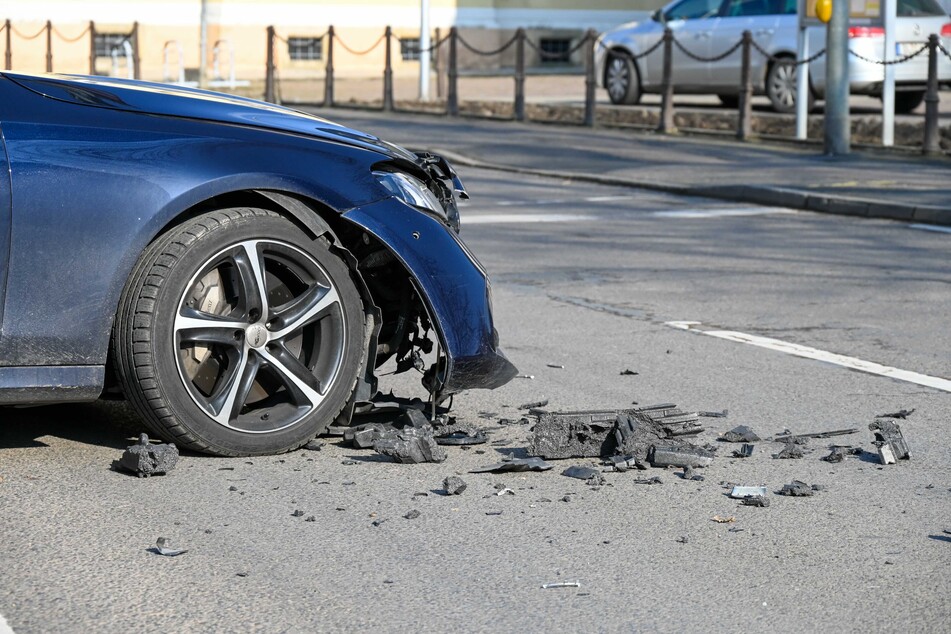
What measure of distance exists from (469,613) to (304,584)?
446 millimetres

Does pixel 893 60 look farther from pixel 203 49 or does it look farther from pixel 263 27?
pixel 263 27

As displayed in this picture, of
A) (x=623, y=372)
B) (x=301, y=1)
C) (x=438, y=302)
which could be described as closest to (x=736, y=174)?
(x=623, y=372)

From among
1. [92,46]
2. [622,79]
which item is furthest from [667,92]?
[92,46]

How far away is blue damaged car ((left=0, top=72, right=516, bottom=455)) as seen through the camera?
177 inches

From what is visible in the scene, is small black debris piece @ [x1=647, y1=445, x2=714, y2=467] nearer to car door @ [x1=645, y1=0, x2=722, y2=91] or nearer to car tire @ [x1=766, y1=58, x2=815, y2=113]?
car tire @ [x1=766, y1=58, x2=815, y2=113]

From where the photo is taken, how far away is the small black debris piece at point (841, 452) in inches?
195

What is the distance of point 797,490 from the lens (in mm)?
4512

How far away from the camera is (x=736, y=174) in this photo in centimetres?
1543

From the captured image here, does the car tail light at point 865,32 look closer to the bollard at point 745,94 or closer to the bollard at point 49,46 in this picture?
the bollard at point 745,94

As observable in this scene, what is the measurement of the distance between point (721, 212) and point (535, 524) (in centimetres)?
937

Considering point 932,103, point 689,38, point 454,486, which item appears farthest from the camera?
point 689,38

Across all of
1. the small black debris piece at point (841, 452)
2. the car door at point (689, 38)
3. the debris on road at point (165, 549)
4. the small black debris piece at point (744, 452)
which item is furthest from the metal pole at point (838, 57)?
the debris on road at point (165, 549)

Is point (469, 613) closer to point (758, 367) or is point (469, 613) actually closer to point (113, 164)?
point (113, 164)

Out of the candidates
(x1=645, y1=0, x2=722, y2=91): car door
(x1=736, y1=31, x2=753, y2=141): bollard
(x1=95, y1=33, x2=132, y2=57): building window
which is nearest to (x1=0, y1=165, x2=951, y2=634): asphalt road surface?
(x1=736, y1=31, x2=753, y2=141): bollard
